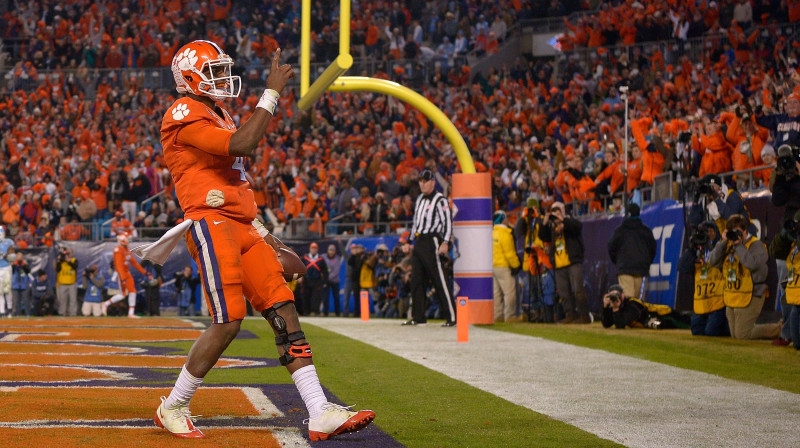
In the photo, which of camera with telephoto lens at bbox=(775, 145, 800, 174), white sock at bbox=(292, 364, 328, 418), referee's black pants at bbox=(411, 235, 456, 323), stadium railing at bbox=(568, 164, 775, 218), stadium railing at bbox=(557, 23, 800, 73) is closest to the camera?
white sock at bbox=(292, 364, 328, 418)

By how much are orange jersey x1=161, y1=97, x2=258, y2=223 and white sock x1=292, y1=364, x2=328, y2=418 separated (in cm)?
75

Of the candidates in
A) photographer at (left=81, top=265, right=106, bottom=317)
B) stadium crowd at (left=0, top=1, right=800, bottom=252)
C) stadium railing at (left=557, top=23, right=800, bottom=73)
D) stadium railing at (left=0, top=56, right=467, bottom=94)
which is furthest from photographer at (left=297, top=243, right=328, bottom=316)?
stadium railing at (left=0, top=56, right=467, bottom=94)

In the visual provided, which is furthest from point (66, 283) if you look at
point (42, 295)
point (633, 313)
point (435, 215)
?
point (633, 313)

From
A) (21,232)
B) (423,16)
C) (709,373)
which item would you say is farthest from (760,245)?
(423,16)

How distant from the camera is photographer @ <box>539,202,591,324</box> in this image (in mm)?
14891

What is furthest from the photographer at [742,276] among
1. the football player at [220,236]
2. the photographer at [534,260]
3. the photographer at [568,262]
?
the football player at [220,236]

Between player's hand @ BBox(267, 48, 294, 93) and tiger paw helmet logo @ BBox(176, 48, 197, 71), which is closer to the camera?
player's hand @ BBox(267, 48, 294, 93)

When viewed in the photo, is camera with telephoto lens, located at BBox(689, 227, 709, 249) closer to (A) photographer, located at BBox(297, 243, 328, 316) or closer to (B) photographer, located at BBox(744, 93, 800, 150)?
(B) photographer, located at BBox(744, 93, 800, 150)

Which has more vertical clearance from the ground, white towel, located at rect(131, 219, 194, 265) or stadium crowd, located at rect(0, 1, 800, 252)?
stadium crowd, located at rect(0, 1, 800, 252)

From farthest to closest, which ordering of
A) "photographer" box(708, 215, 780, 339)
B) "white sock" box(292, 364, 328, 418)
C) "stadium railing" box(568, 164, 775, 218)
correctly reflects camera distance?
"stadium railing" box(568, 164, 775, 218), "photographer" box(708, 215, 780, 339), "white sock" box(292, 364, 328, 418)

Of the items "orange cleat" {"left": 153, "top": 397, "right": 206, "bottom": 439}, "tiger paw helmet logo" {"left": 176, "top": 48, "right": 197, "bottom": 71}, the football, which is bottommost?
"orange cleat" {"left": 153, "top": 397, "right": 206, "bottom": 439}

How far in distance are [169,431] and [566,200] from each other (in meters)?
14.0

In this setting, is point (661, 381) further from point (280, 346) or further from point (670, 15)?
point (670, 15)

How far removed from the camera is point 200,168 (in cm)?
499
